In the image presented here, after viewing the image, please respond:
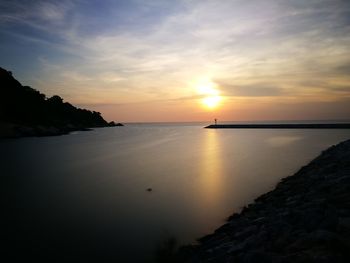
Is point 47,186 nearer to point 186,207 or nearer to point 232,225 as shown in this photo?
point 186,207

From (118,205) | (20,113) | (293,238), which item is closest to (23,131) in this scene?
(20,113)

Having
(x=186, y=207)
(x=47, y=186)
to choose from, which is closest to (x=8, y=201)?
(x=47, y=186)

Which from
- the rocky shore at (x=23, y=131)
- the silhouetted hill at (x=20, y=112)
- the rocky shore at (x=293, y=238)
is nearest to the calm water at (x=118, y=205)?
the rocky shore at (x=293, y=238)

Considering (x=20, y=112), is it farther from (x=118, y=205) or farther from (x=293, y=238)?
(x=293, y=238)

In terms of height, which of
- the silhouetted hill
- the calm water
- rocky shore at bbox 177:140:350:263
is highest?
the silhouetted hill

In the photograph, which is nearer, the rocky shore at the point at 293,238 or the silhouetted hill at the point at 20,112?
the rocky shore at the point at 293,238

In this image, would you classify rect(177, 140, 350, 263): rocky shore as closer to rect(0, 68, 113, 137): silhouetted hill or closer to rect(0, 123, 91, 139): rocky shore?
rect(0, 123, 91, 139): rocky shore

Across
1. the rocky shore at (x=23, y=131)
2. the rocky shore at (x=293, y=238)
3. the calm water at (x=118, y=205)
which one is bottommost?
the calm water at (x=118, y=205)

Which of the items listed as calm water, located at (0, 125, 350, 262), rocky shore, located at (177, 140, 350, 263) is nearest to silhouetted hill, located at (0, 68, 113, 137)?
calm water, located at (0, 125, 350, 262)

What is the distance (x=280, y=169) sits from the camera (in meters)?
26.6

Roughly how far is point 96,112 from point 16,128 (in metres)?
108

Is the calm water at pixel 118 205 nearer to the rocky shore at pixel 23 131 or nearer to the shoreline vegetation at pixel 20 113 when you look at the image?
the rocky shore at pixel 23 131

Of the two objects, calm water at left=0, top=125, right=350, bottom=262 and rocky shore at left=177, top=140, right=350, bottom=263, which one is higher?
rocky shore at left=177, top=140, right=350, bottom=263

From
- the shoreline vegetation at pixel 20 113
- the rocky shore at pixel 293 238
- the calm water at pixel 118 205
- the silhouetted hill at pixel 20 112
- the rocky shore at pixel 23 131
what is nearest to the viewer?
the rocky shore at pixel 293 238
